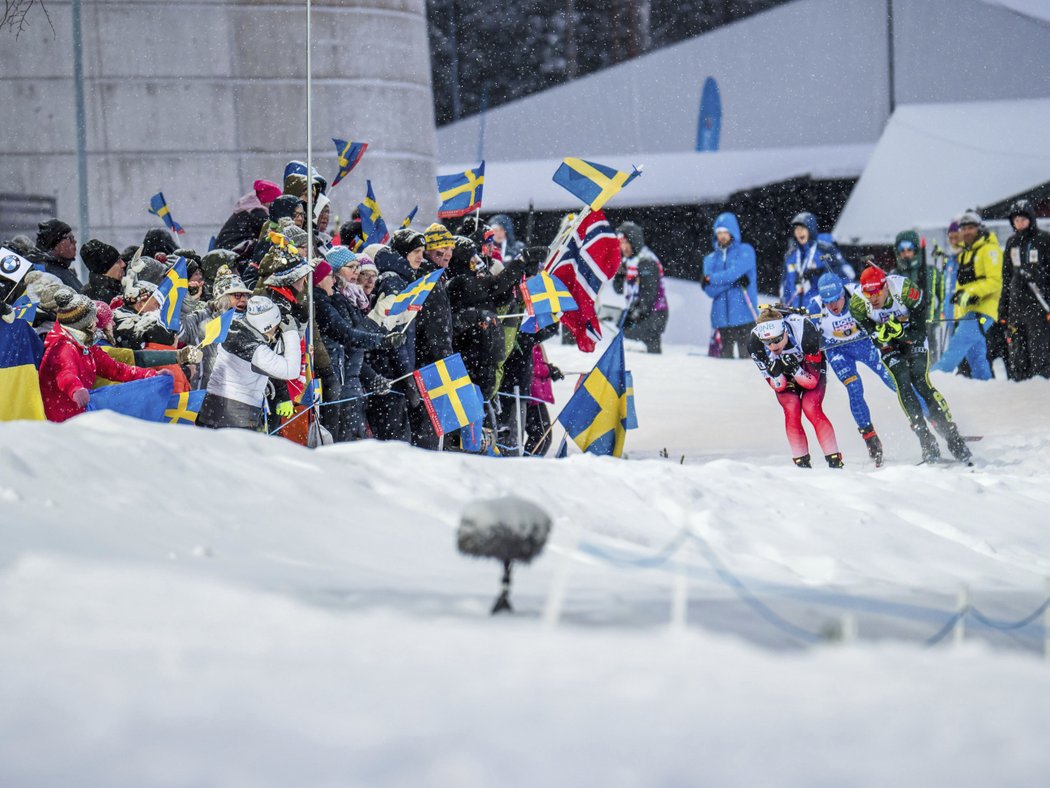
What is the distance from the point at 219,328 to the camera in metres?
9.72

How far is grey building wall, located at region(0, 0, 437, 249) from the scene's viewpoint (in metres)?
19.7

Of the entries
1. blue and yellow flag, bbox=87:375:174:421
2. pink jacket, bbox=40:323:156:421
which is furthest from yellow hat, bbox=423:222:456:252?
pink jacket, bbox=40:323:156:421

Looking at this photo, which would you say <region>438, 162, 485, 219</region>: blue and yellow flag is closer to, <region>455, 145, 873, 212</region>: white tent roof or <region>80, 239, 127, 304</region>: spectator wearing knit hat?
<region>80, 239, 127, 304</region>: spectator wearing knit hat

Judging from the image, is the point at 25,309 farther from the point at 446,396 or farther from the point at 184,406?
the point at 446,396

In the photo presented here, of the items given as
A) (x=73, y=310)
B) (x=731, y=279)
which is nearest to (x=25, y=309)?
(x=73, y=310)

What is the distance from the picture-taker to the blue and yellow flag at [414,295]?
10625mm

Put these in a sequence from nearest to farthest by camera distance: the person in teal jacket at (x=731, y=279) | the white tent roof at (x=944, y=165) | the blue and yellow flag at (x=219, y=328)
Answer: the blue and yellow flag at (x=219, y=328), the person in teal jacket at (x=731, y=279), the white tent roof at (x=944, y=165)

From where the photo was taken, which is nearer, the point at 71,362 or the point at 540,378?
the point at 71,362

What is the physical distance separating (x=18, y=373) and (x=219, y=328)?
127cm

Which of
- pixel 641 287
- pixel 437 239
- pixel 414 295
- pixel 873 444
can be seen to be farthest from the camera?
pixel 641 287

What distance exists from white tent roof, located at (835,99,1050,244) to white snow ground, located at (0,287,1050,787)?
11577mm

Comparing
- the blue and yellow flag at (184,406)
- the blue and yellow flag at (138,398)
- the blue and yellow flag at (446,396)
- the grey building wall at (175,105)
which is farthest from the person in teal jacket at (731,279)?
the blue and yellow flag at (138,398)

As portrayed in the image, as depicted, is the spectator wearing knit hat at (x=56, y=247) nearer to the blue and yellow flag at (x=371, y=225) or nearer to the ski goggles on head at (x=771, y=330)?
the blue and yellow flag at (x=371, y=225)

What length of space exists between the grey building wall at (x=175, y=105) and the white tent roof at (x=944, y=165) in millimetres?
6054
